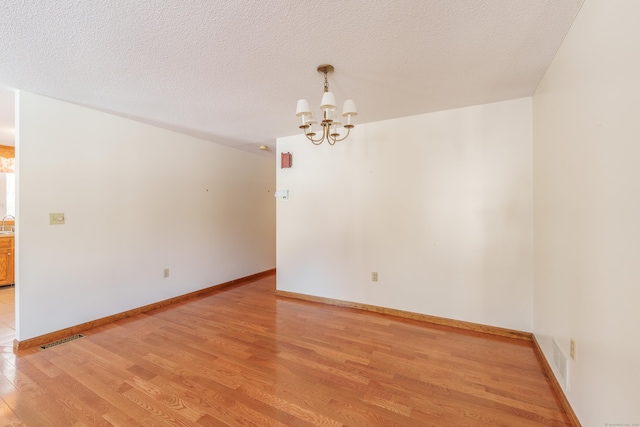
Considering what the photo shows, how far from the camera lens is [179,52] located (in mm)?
1832

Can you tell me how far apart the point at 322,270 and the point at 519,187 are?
8.05ft

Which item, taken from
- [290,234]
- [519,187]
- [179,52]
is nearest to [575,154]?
[519,187]

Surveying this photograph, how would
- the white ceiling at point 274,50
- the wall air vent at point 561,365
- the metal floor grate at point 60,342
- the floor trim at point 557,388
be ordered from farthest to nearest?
the metal floor grate at point 60,342 < the wall air vent at point 561,365 < the floor trim at point 557,388 < the white ceiling at point 274,50

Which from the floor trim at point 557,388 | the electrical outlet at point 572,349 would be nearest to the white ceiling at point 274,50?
the electrical outlet at point 572,349

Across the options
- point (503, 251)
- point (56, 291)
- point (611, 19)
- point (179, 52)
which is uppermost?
point (179, 52)

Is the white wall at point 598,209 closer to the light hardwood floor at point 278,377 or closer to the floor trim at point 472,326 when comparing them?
the floor trim at point 472,326

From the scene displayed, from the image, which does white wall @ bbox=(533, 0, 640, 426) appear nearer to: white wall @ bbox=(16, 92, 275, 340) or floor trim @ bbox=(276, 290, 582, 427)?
floor trim @ bbox=(276, 290, 582, 427)

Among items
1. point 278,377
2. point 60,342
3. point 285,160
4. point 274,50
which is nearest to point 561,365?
point 278,377

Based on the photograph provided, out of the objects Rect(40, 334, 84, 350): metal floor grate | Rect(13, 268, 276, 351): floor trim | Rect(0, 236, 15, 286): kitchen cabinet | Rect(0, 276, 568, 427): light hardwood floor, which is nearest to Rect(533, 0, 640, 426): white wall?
Rect(0, 276, 568, 427): light hardwood floor

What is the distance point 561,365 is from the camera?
1759 millimetres

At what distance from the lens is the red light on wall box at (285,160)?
396cm

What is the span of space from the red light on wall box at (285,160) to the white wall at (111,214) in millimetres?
1160

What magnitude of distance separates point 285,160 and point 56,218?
2616 mm

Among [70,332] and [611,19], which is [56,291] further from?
[611,19]
